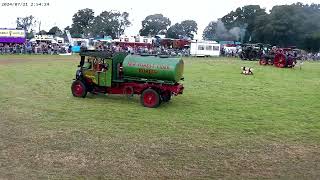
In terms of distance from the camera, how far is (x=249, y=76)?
88.6 ft

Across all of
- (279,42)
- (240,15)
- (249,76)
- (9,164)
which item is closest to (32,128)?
(9,164)

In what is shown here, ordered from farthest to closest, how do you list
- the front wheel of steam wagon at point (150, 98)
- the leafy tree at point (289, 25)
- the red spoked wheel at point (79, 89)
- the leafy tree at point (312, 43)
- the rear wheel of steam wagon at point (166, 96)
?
the leafy tree at point (312, 43) < the leafy tree at point (289, 25) < the red spoked wheel at point (79, 89) < the rear wheel of steam wagon at point (166, 96) < the front wheel of steam wagon at point (150, 98)

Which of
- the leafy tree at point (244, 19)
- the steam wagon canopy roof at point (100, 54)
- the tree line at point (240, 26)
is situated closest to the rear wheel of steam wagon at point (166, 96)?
the steam wagon canopy roof at point (100, 54)

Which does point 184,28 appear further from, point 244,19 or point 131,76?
point 131,76

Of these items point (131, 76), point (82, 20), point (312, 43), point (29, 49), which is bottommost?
point (131, 76)

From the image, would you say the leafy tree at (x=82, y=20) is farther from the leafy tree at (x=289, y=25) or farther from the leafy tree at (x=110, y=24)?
the leafy tree at (x=289, y=25)

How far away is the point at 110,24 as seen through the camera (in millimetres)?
112500

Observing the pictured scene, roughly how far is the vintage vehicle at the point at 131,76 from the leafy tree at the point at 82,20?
108 meters

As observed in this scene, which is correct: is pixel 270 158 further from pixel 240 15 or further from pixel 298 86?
pixel 240 15

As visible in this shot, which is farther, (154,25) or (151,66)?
(154,25)

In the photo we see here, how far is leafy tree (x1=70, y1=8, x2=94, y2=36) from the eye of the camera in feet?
400

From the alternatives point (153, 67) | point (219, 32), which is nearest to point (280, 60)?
point (153, 67)

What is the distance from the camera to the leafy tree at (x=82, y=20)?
122000 mm

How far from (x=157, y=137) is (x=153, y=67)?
466 centimetres
